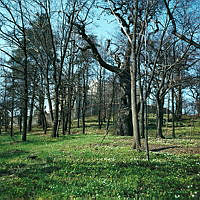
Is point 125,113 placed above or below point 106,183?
above

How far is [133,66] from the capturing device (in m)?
12.1

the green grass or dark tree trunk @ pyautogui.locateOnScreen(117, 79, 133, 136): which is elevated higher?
dark tree trunk @ pyautogui.locateOnScreen(117, 79, 133, 136)

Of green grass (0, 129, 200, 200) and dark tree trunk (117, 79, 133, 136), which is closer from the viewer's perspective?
green grass (0, 129, 200, 200)

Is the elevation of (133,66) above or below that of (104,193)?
above

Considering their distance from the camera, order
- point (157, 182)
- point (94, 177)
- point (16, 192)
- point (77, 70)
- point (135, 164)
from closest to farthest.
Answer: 1. point (16, 192)
2. point (157, 182)
3. point (94, 177)
4. point (135, 164)
5. point (77, 70)

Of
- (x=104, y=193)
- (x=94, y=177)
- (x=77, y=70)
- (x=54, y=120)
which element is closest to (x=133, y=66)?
(x=94, y=177)

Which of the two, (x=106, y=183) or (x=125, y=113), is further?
(x=125, y=113)

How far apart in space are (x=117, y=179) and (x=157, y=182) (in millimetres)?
1048

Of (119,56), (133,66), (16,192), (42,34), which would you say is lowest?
(16,192)

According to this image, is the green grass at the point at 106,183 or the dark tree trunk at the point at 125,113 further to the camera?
Result: the dark tree trunk at the point at 125,113

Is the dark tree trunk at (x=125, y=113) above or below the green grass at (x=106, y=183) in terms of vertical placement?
above

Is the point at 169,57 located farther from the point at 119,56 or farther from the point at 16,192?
the point at 16,192

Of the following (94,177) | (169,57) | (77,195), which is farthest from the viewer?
(169,57)

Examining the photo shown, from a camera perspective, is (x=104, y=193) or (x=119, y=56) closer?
(x=104, y=193)
